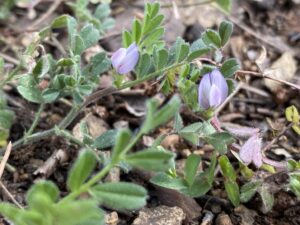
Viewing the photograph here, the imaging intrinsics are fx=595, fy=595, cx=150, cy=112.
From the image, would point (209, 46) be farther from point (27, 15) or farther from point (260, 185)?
point (27, 15)

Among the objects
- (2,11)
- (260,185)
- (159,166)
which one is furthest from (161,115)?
(2,11)

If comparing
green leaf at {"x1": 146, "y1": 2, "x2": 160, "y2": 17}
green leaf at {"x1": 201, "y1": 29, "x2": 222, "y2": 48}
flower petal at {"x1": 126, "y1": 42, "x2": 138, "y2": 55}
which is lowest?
green leaf at {"x1": 201, "y1": 29, "x2": 222, "y2": 48}

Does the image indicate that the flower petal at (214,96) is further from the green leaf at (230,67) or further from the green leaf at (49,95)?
the green leaf at (49,95)

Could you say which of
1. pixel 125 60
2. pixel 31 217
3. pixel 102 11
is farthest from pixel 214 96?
pixel 102 11

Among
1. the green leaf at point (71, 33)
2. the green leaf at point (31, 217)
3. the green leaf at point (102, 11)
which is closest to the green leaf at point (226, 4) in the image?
the green leaf at point (102, 11)

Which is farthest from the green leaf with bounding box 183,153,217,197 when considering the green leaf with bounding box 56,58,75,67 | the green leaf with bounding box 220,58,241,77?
the green leaf with bounding box 56,58,75,67

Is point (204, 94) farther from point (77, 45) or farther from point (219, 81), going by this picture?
point (77, 45)

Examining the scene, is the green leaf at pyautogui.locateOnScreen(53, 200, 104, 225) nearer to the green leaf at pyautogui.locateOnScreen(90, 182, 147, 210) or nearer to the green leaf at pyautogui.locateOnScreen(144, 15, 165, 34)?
the green leaf at pyautogui.locateOnScreen(90, 182, 147, 210)
